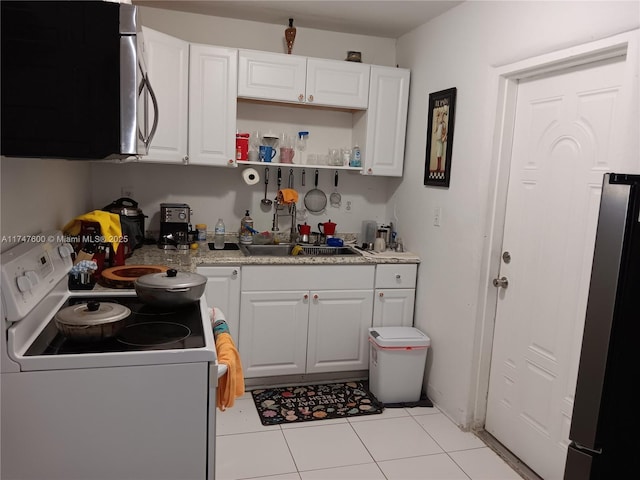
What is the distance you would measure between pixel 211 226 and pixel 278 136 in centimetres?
84

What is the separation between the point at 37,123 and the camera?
1.32 metres

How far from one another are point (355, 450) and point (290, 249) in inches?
59.9

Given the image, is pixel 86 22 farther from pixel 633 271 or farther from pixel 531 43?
pixel 531 43

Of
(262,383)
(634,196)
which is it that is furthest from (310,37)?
(634,196)

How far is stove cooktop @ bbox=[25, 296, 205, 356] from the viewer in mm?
1451

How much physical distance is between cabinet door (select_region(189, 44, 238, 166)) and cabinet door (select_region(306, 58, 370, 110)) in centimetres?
54

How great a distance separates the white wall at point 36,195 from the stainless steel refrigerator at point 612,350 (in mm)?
1661

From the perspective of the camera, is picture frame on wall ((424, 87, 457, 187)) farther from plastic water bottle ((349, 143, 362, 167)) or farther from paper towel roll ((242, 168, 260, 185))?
paper towel roll ((242, 168, 260, 185))

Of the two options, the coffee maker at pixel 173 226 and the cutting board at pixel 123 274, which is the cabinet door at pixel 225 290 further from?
the cutting board at pixel 123 274

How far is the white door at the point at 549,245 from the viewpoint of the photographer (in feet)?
7.03

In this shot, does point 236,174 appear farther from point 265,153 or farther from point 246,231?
point 246,231

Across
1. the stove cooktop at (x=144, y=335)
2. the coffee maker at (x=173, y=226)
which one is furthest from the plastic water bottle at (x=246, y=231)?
the stove cooktop at (x=144, y=335)

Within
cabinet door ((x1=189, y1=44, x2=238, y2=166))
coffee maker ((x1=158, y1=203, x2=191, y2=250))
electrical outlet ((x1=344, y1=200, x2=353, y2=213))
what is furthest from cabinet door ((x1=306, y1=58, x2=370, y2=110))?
coffee maker ((x1=158, y1=203, x2=191, y2=250))

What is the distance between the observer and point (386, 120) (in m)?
3.57
